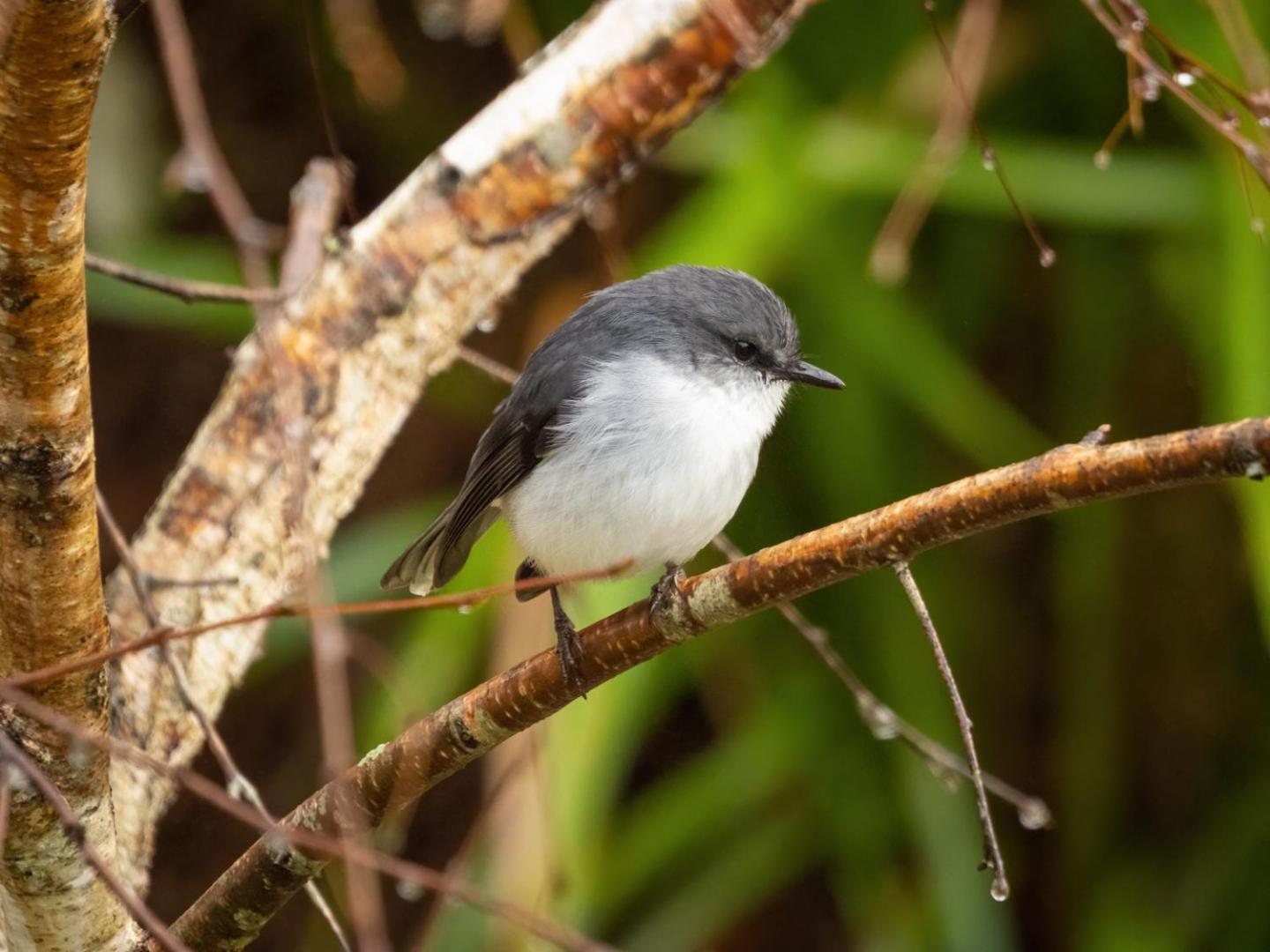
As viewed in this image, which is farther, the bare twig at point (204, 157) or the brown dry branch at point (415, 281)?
the brown dry branch at point (415, 281)

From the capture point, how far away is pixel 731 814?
3137 mm

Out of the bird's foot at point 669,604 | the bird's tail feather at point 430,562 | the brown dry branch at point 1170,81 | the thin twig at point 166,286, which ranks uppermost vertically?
the thin twig at point 166,286

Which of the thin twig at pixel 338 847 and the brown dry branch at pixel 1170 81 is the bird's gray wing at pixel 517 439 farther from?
the thin twig at pixel 338 847

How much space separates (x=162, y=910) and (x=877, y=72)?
2.65m

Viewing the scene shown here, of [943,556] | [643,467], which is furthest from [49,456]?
[943,556]

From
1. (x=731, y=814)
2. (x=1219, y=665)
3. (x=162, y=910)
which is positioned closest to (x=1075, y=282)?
(x=1219, y=665)

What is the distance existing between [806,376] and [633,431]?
1.02 ft

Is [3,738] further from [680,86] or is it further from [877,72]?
[877,72]

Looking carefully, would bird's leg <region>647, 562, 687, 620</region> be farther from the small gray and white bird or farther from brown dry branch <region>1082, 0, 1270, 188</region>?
brown dry branch <region>1082, 0, 1270, 188</region>

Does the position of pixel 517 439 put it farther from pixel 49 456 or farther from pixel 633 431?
pixel 49 456

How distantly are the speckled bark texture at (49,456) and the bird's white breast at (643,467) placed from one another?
75 centimetres

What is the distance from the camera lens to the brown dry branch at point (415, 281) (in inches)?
84.2

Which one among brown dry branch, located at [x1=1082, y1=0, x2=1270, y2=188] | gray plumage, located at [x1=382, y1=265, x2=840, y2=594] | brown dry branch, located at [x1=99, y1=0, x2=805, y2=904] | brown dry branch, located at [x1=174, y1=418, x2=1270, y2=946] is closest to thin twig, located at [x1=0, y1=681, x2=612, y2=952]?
brown dry branch, located at [x1=174, y1=418, x2=1270, y2=946]

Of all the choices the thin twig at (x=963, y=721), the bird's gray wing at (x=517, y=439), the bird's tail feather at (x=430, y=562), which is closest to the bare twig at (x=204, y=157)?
the thin twig at (x=963, y=721)
